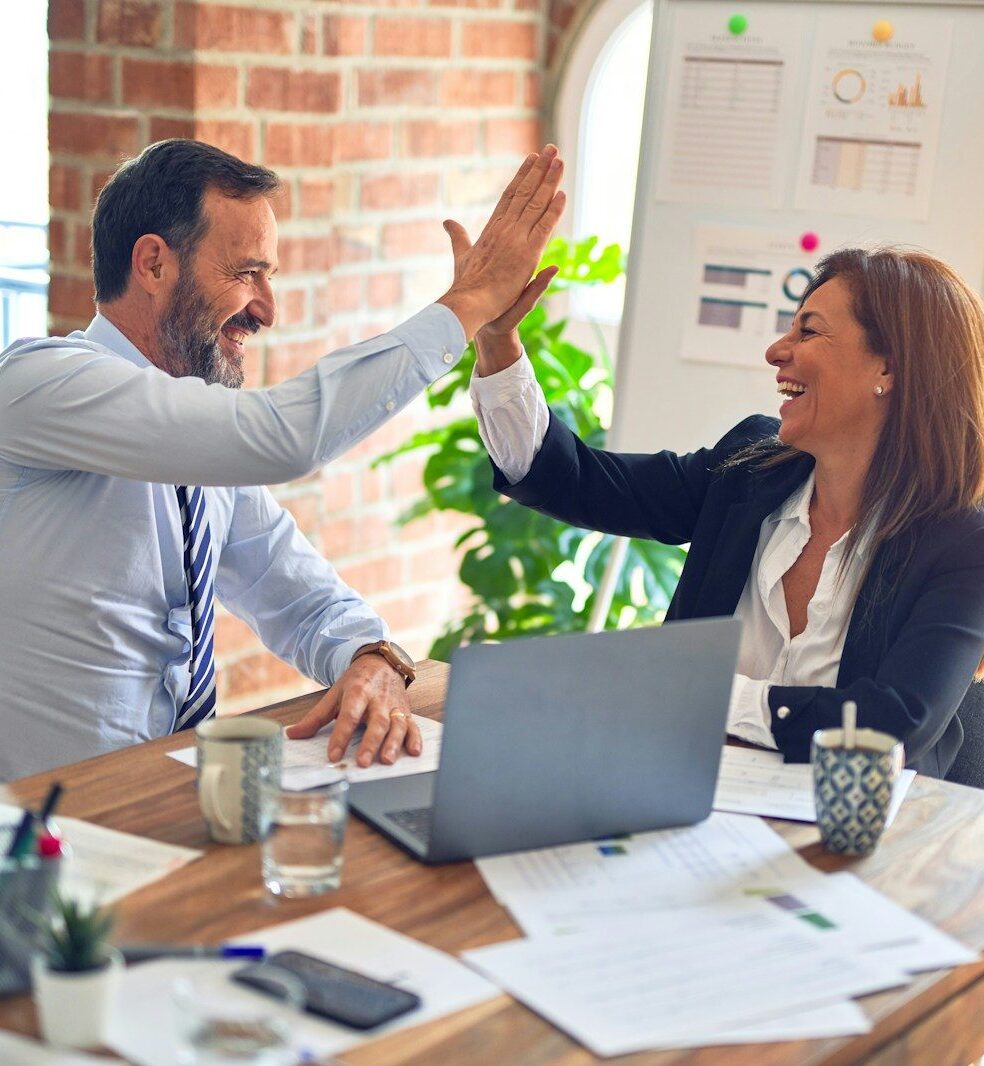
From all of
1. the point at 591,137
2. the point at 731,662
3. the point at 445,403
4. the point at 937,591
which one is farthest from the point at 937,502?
the point at 591,137

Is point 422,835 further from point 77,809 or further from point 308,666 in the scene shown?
point 308,666

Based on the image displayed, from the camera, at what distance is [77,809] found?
4.42ft

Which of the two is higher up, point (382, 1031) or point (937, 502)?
point (937, 502)

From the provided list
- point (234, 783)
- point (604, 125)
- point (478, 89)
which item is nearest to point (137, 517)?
point (234, 783)

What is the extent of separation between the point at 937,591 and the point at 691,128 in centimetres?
134

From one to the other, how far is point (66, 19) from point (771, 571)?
169cm

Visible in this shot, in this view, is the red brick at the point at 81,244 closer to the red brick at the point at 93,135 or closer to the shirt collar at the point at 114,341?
the red brick at the point at 93,135

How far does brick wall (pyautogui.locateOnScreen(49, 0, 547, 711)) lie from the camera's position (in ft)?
8.78

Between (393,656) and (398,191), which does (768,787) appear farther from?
(398,191)

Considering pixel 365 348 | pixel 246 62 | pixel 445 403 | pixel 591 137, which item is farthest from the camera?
pixel 591 137

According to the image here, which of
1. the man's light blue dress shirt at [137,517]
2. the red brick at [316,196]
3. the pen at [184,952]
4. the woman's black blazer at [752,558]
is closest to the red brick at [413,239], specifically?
the red brick at [316,196]

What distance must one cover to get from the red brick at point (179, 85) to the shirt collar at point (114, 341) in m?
0.85

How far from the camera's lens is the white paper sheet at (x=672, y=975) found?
Answer: 102 centimetres

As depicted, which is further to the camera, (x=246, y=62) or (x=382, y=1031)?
(x=246, y=62)
